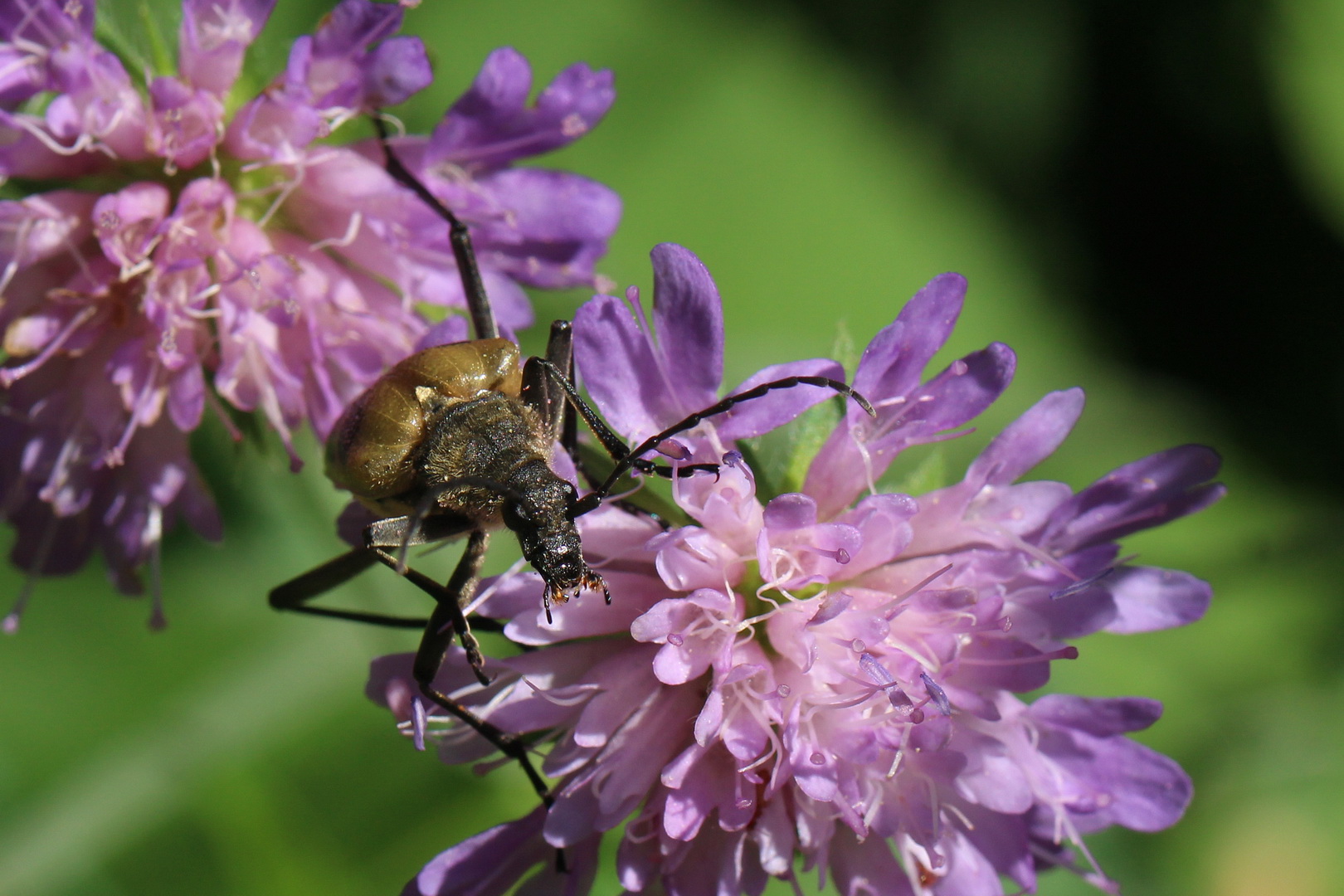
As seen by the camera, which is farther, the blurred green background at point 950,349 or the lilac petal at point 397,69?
the blurred green background at point 950,349

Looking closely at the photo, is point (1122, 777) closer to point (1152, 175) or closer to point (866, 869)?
point (866, 869)

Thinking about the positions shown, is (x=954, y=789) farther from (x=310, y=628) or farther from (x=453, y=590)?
(x=310, y=628)

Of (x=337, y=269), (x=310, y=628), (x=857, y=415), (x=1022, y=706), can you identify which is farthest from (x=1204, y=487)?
(x=310, y=628)

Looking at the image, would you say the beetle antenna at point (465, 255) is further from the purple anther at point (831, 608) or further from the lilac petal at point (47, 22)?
the purple anther at point (831, 608)

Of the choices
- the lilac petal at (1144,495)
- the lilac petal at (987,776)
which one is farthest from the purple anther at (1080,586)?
the lilac petal at (987,776)

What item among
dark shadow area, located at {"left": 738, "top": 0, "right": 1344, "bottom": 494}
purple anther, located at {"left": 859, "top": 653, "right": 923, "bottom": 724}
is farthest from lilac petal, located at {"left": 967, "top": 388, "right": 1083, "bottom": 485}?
dark shadow area, located at {"left": 738, "top": 0, "right": 1344, "bottom": 494}

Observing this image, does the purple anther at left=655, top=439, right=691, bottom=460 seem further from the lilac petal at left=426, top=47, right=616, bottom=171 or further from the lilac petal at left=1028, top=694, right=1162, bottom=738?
the lilac petal at left=426, top=47, right=616, bottom=171

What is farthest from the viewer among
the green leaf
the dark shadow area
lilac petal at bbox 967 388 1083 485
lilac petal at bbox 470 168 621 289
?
the dark shadow area
